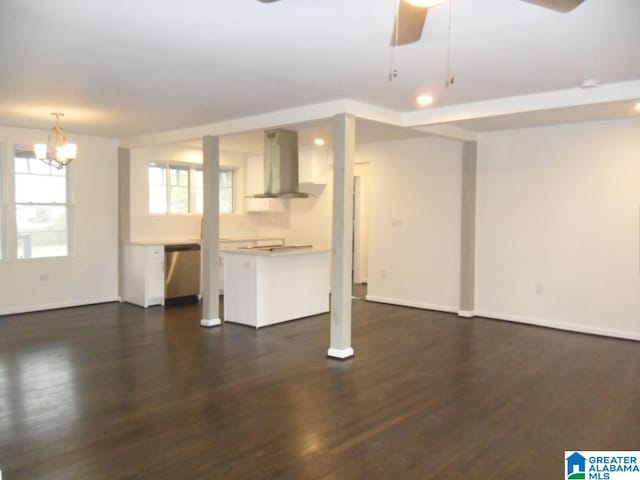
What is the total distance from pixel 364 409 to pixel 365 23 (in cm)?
243

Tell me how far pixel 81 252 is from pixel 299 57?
5.10m

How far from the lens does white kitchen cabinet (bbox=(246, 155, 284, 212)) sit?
8.67 meters

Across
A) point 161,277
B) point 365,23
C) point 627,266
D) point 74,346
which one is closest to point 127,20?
point 365,23

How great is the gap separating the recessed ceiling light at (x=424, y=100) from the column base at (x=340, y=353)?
93.9 inches

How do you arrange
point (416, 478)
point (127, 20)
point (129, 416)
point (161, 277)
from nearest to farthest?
point (416, 478), point (127, 20), point (129, 416), point (161, 277)

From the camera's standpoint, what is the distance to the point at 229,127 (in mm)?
5723

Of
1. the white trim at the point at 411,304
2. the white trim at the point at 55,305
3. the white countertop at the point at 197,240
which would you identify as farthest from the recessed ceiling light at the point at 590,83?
the white trim at the point at 55,305

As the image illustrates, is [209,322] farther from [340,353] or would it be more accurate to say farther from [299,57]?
[299,57]

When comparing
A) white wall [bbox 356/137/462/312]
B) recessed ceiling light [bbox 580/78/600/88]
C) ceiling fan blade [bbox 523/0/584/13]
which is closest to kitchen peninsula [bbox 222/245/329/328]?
white wall [bbox 356/137/462/312]

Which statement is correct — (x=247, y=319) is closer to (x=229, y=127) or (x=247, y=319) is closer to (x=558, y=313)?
(x=229, y=127)

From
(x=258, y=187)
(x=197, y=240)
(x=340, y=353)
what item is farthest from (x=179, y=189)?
(x=340, y=353)

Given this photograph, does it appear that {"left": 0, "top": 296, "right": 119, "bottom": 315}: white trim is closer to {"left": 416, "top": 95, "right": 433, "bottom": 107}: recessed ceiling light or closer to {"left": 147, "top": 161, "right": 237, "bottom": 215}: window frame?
{"left": 147, "top": 161, "right": 237, "bottom": 215}: window frame

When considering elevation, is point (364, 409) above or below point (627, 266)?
below

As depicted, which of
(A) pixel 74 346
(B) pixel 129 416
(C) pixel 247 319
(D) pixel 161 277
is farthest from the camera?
(D) pixel 161 277
